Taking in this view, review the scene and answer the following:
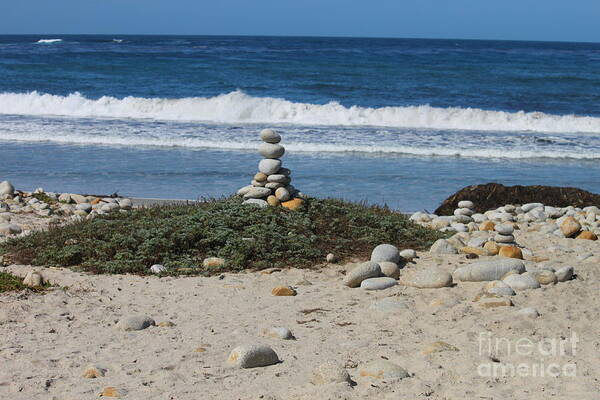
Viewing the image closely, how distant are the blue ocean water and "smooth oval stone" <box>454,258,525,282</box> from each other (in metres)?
4.83

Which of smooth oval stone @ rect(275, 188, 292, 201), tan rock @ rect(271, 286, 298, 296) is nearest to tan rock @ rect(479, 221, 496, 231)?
smooth oval stone @ rect(275, 188, 292, 201)

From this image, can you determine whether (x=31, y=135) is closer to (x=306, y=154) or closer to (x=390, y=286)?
(x=306, y=154)

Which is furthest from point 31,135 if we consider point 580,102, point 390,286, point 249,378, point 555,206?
point 580,102

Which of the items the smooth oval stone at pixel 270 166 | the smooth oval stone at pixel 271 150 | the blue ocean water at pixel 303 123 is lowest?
the blue ocean water at pixel 303 123

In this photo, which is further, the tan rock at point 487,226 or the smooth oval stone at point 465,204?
the smooth oval stone at point 465,204

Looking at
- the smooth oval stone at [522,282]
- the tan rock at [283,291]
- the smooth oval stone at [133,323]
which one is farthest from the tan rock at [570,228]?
the smooth oval stone at [133,323]

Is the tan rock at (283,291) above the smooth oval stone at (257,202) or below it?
below

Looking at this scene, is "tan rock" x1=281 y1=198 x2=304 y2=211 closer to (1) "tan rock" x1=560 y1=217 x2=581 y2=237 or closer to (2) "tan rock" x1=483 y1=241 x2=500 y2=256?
(2) "tan rock" x1=483 y1=241 x2=500 y2=256

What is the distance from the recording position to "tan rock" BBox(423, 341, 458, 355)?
17.1ft

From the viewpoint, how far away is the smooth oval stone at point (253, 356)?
5.00 m

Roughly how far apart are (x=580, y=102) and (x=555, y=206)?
20751 millimetres

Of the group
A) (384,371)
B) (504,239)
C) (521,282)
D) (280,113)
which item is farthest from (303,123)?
(384,371)

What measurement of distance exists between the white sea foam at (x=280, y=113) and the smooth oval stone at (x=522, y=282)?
57.8ft

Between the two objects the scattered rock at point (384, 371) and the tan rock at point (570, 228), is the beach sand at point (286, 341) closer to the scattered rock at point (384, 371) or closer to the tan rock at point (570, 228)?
the scattered rock at point (384, 371)
